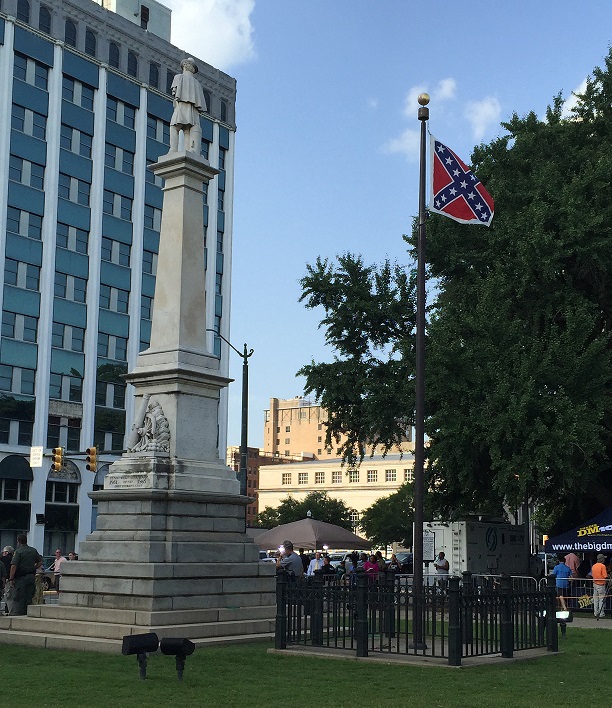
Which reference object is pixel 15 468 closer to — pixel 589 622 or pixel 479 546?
pixel 479 546

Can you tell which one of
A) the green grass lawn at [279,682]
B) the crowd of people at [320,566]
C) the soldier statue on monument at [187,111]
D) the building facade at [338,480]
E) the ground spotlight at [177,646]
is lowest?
the green grass lawn at [279,682]

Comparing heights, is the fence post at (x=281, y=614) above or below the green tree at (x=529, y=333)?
below

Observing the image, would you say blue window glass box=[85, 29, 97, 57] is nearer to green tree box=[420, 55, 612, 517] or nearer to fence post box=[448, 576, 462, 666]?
green tree box=[420, 55, 612, 517]

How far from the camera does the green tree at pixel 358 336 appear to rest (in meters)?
35.2

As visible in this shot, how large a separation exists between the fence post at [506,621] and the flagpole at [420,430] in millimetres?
1147

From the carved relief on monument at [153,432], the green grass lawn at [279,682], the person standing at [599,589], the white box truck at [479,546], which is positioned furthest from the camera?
the white box truck at [479,546]

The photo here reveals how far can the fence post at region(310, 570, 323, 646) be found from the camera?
15789mm

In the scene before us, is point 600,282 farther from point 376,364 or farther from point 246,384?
point 246,384

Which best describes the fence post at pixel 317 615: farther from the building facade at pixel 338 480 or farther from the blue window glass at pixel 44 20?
the building facade at pixel 338 480

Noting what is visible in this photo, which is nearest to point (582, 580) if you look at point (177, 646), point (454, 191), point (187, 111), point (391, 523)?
point (454, 191)

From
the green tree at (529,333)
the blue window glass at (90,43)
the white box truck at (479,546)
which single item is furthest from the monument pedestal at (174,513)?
the blue window glass at (90,43)

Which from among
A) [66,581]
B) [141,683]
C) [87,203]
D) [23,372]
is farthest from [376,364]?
[87,203]

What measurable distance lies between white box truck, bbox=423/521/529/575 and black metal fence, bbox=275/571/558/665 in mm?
16477

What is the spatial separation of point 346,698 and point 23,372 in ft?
170
